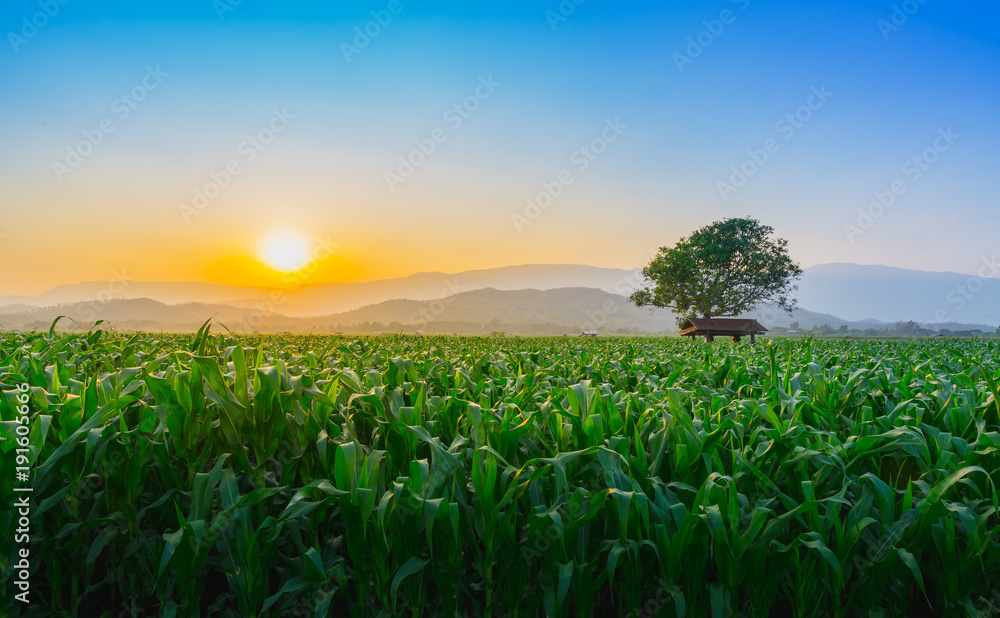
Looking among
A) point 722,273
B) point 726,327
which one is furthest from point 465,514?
point 722,273

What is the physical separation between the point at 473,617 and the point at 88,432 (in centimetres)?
195

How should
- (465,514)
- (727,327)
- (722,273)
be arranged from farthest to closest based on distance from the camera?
(722,273) → (727,327) → (465,514)

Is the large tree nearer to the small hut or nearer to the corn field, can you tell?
the small hut

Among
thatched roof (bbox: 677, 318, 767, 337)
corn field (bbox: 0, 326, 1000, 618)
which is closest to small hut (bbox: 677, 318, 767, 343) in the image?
thatched roof (bbox: 677, 318, 767, 337)

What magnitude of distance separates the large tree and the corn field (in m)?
58.5

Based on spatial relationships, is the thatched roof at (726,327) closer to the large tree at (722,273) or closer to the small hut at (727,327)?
the small hut at (727,327)

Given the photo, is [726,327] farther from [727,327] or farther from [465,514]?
[465,514]

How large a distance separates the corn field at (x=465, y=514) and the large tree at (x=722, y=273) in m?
58.5

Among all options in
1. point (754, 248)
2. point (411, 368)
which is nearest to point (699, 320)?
point (754, 248)

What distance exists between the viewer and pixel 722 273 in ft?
192

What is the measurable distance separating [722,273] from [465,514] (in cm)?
6213

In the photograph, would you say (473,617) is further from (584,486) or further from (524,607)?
(584,486)

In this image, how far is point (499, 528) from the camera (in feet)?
7.06

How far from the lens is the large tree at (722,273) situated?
5738 cm
